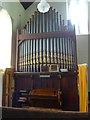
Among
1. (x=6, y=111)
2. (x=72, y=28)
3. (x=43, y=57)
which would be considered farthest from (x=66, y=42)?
(x=6, y=111)

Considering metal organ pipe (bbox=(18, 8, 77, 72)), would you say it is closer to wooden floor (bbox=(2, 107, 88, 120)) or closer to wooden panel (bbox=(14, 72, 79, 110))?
wooden panel (bbox=(14, 72, 79, 110))

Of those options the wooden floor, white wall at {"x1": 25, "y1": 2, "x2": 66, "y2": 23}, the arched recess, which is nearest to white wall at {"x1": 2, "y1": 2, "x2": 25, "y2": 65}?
the arched recess

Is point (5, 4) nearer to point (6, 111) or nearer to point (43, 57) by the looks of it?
point (43, 57)

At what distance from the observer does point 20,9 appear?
5.12 meters

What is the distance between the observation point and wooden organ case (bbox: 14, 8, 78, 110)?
158 inches

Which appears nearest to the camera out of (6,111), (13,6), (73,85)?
(6,111)

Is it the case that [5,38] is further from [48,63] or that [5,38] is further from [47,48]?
[48,63]

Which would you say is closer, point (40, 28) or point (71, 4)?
point (40, 28)

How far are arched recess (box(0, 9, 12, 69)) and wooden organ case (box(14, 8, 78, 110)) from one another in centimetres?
24

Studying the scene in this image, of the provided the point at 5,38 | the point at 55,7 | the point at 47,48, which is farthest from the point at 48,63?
the point at 55,7

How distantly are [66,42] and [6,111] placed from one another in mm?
3161

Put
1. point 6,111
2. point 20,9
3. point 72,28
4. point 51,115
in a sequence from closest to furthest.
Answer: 1. point 51,115
2. point 6,111
3. point 72,28
4. point 20,9

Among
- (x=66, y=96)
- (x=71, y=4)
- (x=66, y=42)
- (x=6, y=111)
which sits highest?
(x=71, y=4)

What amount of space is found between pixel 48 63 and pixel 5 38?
124 cm
